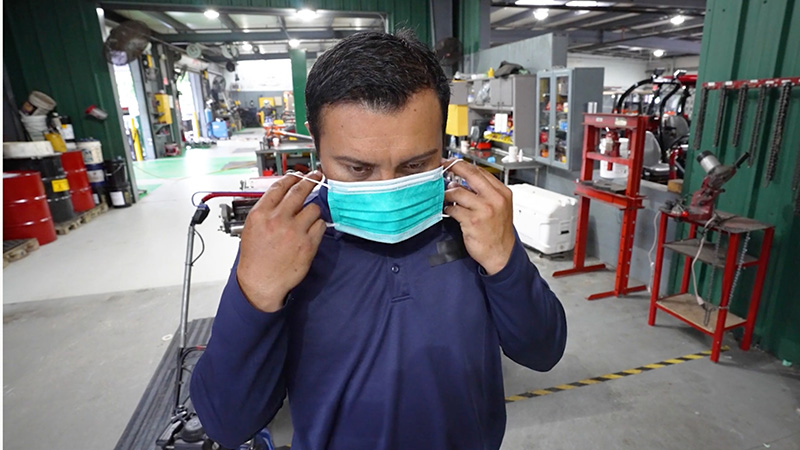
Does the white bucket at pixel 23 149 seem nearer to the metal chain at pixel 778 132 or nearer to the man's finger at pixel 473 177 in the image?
the man's finger at pixel 473 177

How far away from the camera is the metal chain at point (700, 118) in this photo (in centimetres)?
307

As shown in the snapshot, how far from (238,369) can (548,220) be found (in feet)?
13.0

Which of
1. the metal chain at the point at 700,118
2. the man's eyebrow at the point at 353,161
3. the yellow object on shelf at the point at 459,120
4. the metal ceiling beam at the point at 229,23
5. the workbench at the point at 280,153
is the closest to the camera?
the man's eyebrow at the point at 353,161

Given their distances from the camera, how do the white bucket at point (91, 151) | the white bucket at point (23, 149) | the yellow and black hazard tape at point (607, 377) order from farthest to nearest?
1. the white bucket at point (91, 151)
2. the white bucket at point (23, 149)
3. the yellow and black hazard tape at point (607, 377)

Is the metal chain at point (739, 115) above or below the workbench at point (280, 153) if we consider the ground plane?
above

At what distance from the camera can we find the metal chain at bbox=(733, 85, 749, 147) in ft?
9.05

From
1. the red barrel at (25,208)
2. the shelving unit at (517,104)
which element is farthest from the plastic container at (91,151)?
the shelving unit at (517,104)

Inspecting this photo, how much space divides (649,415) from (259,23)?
1267cm

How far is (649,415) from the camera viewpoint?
7.77 feet

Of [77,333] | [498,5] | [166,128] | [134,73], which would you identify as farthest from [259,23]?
[77,333]

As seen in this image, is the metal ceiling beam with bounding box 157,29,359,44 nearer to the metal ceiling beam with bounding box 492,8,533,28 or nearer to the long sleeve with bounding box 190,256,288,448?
the metal ceiling beam with bounding box 492,8,533,28

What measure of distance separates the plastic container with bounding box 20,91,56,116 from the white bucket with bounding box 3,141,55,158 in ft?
4.67

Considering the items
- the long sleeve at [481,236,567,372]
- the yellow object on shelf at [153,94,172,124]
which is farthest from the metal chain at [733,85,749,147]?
the yellow object on shelf at [153,94,172,124]

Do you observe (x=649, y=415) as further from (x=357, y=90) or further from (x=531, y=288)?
(x=357, y=90)
